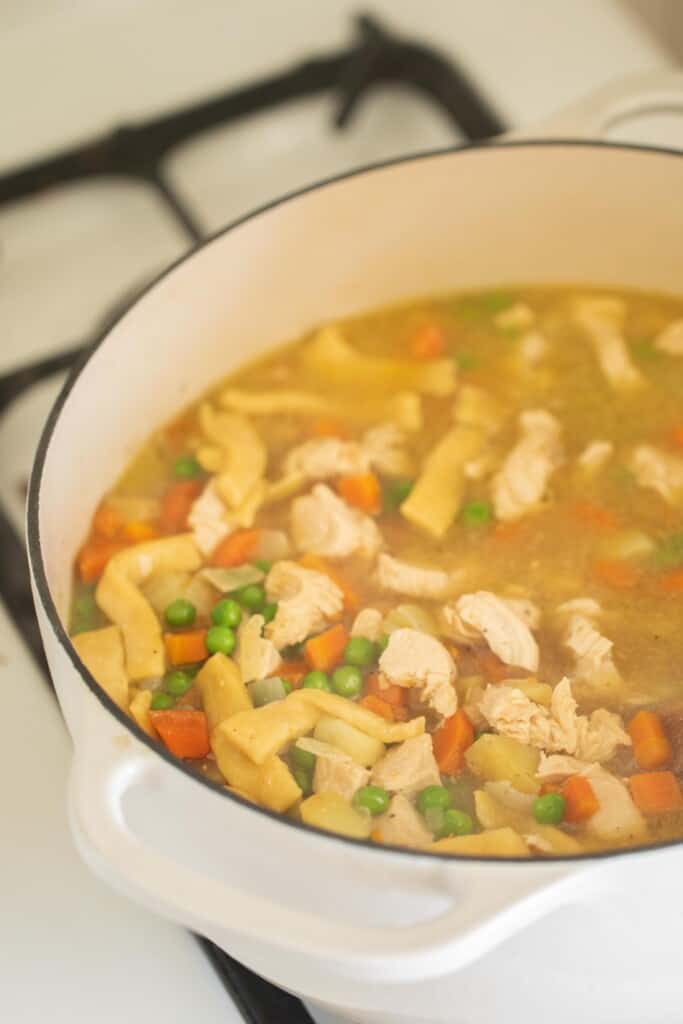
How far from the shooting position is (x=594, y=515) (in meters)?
1.64

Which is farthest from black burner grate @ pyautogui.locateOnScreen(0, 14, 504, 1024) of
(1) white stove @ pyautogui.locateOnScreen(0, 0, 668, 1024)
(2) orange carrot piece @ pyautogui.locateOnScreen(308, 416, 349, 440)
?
(2) orange carrot piece @ pyautogui.locateOnScreen(308, 416, 349, 440)

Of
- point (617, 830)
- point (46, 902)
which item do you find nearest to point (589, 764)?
point (617, 830)

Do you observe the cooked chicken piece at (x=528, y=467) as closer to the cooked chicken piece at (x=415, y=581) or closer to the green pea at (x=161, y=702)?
the cooked chicken piece at (x=415, y=581)

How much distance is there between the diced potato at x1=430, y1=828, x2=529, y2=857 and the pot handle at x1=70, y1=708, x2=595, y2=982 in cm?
19

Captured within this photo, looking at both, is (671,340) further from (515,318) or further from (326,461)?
(326,461)

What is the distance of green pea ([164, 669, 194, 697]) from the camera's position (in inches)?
57.5

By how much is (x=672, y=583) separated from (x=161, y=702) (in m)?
0.58

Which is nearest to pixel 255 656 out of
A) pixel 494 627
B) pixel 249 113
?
pixel 494 627

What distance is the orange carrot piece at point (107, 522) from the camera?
166 cm

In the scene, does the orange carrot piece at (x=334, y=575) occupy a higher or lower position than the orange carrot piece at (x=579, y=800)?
higher

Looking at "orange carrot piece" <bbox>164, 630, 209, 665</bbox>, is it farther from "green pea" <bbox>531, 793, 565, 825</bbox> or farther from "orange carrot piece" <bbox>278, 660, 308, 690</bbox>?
"green pea" <bbox>531, 793, 565, 825</bbox>

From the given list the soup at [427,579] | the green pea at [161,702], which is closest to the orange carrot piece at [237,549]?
the soup at [427,579]

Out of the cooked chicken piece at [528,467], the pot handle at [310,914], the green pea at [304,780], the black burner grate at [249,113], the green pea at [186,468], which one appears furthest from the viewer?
the black burner grate at [249,113]

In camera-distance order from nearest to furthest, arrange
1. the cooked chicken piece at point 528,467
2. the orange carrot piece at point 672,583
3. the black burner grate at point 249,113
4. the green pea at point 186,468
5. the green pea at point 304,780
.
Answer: the green pea at point 304,780 < the orange carrot piece at point 672,583 < the cooked chicken piece at point 528,467 < the green pea at point 186,468 < the black burner grate at point 249,113
